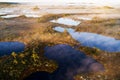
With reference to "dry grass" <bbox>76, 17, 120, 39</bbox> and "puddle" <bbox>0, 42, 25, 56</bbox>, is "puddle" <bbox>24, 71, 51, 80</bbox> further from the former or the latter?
"dry grass" <bbox>76, 17, 120, 39</bbox>

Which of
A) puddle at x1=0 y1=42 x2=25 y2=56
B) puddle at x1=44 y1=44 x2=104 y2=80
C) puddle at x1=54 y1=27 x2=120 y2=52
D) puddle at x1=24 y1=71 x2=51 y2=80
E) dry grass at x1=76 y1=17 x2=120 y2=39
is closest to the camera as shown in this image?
puddle at x1=24 y1=71 x2=51 y2=80

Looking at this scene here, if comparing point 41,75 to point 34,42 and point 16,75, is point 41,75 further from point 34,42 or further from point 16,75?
point 34,42

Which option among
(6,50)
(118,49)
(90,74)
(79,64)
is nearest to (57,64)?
(79,64)

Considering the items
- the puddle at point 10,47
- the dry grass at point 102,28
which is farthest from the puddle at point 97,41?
the puddle at point 10,47

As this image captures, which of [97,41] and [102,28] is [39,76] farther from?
[102,28]

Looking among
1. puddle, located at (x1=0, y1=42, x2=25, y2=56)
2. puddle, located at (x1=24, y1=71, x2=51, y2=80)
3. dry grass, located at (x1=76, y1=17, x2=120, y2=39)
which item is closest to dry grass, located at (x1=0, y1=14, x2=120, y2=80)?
dry grass, located at (x1=76, y1=17, x2=120, y2=39)

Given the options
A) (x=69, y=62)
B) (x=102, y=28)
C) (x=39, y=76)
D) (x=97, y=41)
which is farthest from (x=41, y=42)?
(x=102, y=28)
